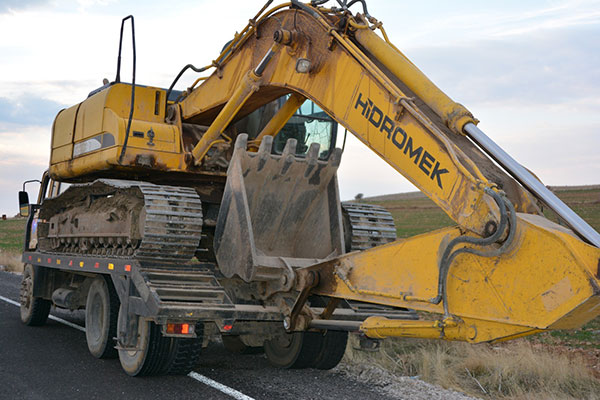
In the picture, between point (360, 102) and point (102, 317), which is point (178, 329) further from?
point (360, 102)

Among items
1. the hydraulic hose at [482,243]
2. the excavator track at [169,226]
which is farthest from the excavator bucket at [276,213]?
the hydraulic hose at [482,243]

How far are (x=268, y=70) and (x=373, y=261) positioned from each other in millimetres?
2638

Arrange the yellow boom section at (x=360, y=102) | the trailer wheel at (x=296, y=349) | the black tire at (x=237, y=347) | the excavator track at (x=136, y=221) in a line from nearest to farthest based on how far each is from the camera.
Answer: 1. the yellow boom section at (x=360, y=102)
2. the excavator track at (x=136, y=221)
3. the trailer wheel at (x=296, y=349)
4. the black tire at (x=237, y=347)

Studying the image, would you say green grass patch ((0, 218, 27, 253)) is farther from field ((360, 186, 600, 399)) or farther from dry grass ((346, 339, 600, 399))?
dry grass ((346, 339, 600, 399))

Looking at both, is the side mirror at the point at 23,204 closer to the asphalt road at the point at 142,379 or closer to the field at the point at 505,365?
the asphalt road at the point at 142,379

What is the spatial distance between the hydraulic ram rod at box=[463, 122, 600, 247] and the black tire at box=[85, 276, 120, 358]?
474cm

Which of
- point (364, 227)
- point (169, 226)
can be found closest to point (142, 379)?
point (169, 226)

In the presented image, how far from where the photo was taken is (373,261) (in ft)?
17.8

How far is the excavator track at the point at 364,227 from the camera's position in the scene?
7996 mm

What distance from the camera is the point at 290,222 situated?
7.36 meters

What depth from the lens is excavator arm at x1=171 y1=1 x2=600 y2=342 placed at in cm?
414

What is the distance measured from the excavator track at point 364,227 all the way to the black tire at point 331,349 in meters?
1.07

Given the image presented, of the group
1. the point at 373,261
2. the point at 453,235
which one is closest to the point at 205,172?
the point at 373,261

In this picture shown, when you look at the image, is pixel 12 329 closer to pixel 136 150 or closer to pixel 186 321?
pixel 136 150
